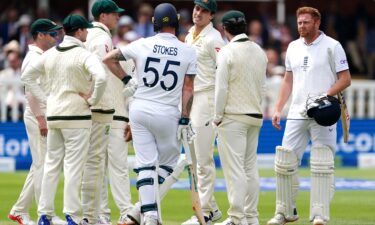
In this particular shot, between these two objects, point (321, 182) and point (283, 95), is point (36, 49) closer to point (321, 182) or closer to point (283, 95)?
point (283, 95)

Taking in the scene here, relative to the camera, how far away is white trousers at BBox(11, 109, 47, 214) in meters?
12.8

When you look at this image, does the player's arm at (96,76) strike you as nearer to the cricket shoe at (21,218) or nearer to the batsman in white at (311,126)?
the cricket shoe at (21,218)

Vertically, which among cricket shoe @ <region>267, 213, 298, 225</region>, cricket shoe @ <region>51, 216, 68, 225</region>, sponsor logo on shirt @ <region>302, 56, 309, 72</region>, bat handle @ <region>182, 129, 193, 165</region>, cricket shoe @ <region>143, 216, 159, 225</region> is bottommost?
cricket shoe @ <region>267, 213, 298, 225</region>

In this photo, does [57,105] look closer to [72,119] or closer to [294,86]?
[72,119]

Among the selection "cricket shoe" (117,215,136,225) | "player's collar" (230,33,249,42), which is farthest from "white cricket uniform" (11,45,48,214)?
"player's collar" (230,33,249,42)

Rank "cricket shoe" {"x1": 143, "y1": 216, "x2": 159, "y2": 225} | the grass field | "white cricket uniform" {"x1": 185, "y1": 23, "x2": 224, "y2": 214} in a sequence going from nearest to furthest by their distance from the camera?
1. "cricket shoe" {"x1": 143, "y1": 216, "x2": 159, "y2": 225}
2. "white cricket uniform" {"x1": 185, "y1": 23, "x2": 224, "y2": 214}
3. the grass field

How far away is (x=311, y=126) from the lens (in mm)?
12328

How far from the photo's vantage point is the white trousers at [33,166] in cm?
1280

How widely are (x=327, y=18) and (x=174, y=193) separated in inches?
467

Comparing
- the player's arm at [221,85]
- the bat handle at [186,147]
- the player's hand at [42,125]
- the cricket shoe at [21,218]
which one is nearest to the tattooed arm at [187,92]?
the bat handle at [186,147]

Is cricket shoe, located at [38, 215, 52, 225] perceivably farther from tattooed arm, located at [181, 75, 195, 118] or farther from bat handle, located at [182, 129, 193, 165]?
tattooed arm, located at [181, 75, 195, 118]

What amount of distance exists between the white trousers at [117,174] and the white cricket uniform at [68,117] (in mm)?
990

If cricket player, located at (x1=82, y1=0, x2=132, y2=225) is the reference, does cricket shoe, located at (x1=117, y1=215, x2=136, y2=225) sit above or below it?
below

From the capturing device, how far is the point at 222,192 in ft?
56.1
